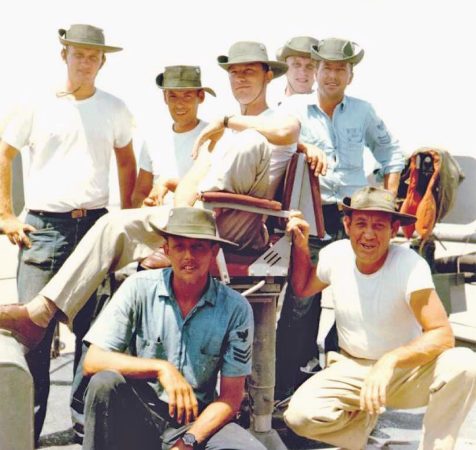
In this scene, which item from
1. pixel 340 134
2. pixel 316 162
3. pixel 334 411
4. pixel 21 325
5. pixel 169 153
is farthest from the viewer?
pixel 340 134

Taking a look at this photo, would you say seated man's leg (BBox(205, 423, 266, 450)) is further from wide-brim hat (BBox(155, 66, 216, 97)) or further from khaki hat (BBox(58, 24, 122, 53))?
khaki hat (BBox(58, 24, 122, 53))

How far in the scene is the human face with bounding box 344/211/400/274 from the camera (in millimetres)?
3477

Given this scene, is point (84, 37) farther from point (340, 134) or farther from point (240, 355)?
point (240, 355)

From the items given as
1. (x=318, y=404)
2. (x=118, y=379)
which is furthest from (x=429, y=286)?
(x=118, y=379)

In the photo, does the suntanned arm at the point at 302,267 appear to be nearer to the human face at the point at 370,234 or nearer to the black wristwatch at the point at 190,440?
the human face at the point at 370,234

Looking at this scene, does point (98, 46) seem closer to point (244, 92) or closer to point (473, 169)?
point (244, 92)

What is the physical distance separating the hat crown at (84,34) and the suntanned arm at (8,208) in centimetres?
60

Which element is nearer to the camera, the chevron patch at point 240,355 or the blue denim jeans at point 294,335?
the chevron patch at point 240,355

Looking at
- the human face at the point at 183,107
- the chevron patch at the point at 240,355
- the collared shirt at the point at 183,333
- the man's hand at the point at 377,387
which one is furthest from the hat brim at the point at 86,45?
the man's hand at the point at 377,387

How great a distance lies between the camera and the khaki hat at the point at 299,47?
559 centimetres

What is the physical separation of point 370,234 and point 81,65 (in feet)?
5.39

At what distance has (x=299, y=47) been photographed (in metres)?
5.61

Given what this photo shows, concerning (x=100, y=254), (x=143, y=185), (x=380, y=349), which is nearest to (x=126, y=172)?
(x=143, y=185)

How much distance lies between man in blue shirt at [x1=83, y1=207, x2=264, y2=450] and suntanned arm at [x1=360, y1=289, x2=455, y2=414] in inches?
19.5
